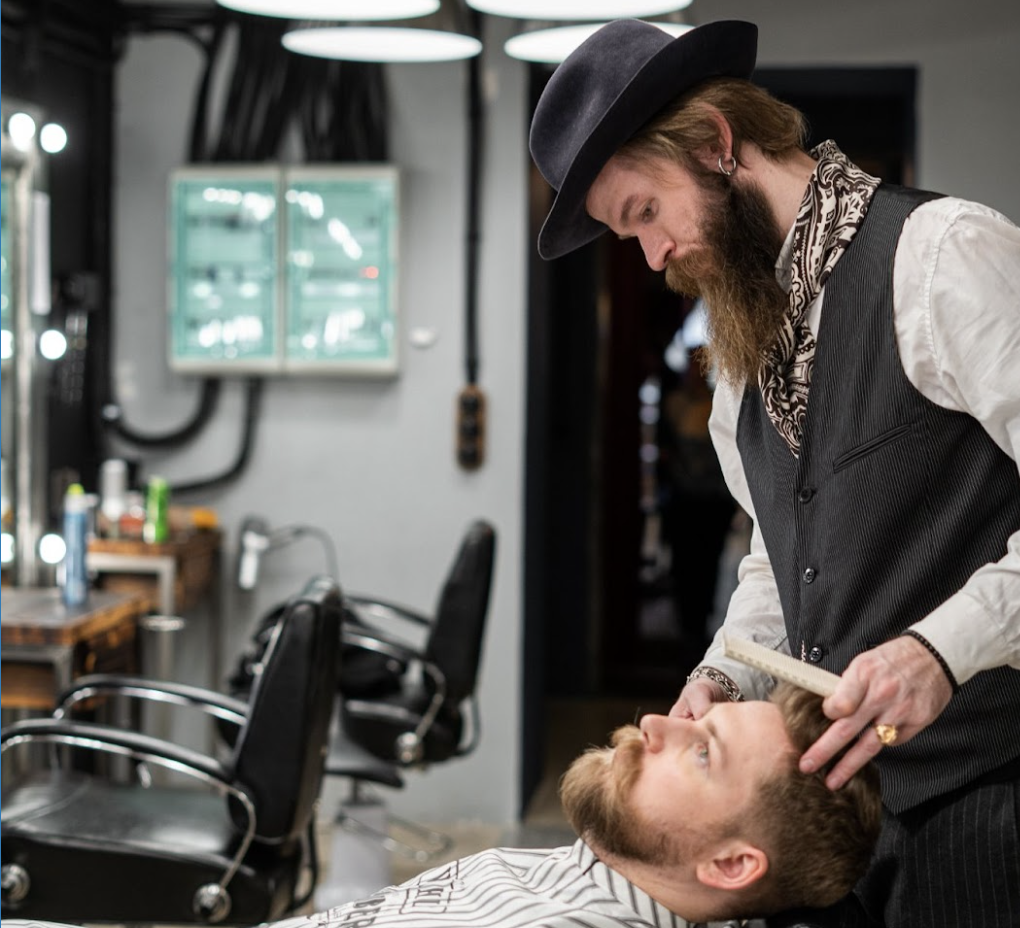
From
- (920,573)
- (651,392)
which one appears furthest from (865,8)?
(920,573)

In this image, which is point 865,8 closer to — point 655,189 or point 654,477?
point 654,477

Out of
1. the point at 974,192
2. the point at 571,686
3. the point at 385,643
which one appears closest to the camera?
the point at 385,643

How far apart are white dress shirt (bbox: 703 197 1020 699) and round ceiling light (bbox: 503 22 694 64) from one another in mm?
2172

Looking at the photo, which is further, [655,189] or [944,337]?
[655,189]

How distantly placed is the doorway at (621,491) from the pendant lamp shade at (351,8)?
3.40 meters

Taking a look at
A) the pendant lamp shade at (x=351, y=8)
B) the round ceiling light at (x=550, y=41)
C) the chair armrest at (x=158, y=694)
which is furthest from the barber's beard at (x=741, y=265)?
the round ceiling light at (x=550, y=41)

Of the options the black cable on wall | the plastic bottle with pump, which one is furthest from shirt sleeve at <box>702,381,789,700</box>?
the black cable on wall

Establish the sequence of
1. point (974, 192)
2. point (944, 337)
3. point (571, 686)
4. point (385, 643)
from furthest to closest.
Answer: point (571, 686) < point (974, 192) < point (385, 643) < point (944, 337)

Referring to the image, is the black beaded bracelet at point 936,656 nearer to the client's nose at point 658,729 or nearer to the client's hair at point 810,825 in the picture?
the client's hair at point 810,825

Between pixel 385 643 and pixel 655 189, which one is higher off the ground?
pixel 655 189

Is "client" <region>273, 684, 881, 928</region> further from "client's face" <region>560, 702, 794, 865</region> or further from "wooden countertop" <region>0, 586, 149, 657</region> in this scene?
"wooden countertop" <region>0, 586, 149, 657</region>

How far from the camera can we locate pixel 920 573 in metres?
1.66

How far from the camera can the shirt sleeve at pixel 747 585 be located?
6.23ft

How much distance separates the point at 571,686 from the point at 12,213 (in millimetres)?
3580
